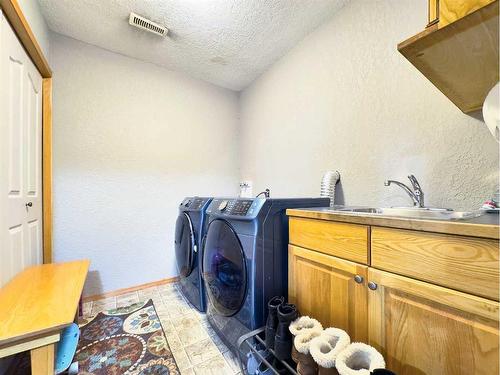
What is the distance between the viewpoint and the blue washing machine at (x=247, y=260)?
44.1 inches

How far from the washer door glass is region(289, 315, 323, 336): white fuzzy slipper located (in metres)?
0.32

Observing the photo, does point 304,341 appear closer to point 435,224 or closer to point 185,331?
point 435,224

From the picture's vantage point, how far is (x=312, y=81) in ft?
6.12

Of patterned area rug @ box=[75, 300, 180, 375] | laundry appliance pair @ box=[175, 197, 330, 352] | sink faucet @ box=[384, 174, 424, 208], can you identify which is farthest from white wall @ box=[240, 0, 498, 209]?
patterned area rug @ box=[75, 300, 180, 375]

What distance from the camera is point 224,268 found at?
1.32m

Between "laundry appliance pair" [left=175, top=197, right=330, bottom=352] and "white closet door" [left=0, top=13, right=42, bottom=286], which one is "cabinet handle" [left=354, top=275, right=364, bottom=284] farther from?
"white closet door" [left=0, top=13, right=42, bottom=286]

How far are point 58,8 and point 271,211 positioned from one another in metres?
2.20

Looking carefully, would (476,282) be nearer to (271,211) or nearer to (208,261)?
(271,211)

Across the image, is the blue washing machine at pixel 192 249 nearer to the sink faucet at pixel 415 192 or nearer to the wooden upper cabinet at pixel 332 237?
the wooden upper cabinet at pixel 332 237

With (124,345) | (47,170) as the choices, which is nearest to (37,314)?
(124,345)

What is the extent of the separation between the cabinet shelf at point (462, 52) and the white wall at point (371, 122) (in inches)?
11.3

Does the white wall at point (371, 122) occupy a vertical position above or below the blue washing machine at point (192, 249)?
above

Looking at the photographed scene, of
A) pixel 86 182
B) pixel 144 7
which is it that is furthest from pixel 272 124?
pixel 86 182

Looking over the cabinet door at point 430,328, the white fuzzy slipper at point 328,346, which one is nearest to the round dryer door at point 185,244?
the white fuzzy slipper at point 328,346
